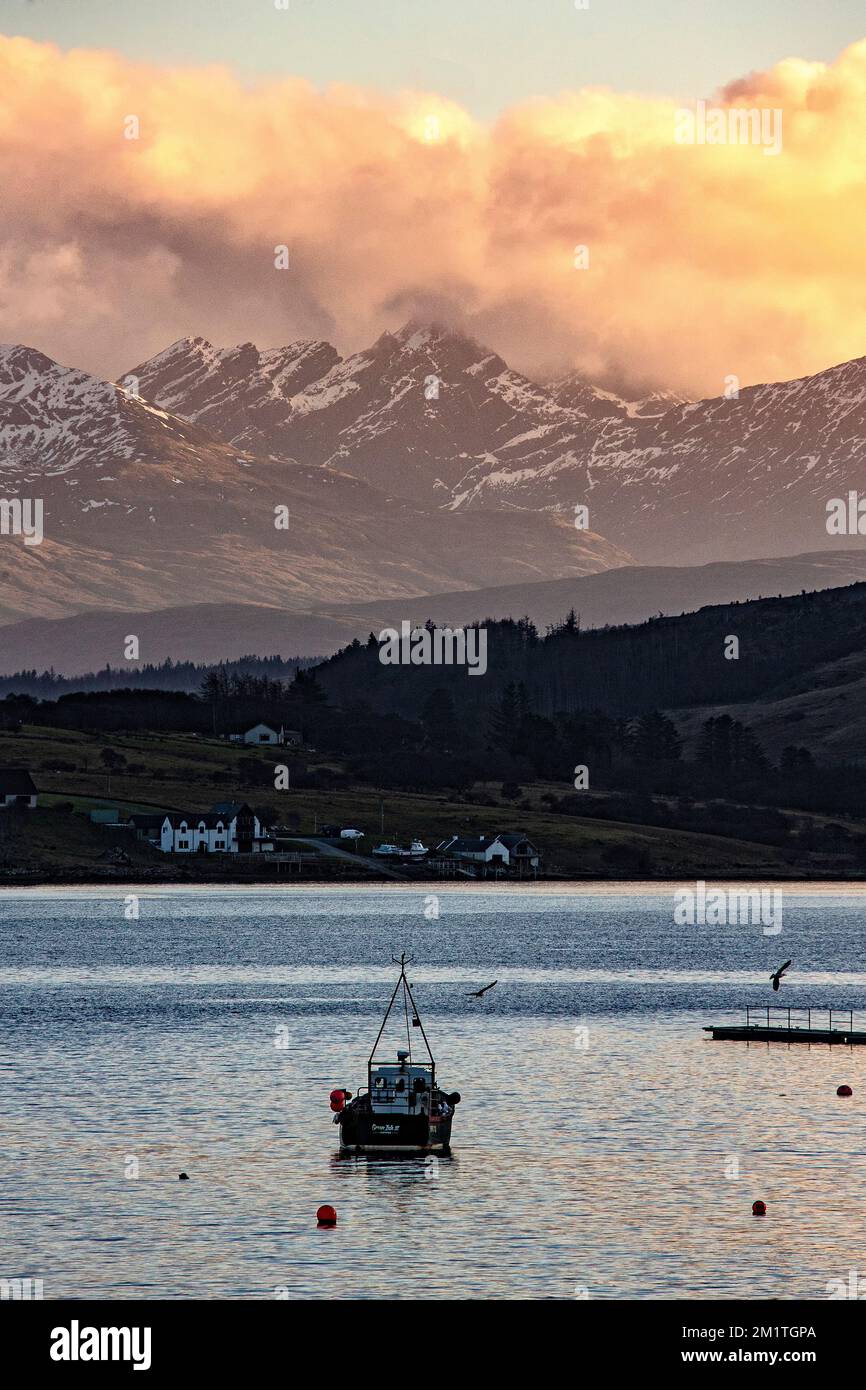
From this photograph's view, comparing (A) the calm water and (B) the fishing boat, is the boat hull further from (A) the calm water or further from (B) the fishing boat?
(A) the calm water

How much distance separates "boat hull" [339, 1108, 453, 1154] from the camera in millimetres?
82812

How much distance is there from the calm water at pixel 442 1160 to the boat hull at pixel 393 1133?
1.10 m

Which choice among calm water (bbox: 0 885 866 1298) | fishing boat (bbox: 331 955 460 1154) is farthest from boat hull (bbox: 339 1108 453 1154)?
calm water (bbox: 0 885 866 1298)

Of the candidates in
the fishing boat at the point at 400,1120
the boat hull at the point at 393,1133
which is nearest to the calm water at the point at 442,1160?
the boat hull at the point at 393,1133

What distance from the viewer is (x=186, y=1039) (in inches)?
4724

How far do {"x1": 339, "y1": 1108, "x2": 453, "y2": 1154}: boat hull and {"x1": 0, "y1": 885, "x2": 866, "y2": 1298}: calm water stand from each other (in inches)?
43.2

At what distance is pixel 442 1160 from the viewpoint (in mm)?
81375

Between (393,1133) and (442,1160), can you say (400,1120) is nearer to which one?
(393,1133)

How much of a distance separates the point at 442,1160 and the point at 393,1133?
2.74 meters

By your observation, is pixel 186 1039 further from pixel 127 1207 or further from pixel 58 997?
pixel 127 1207

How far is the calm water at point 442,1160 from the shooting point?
63688mm

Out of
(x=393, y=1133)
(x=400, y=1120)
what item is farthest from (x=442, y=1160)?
(x=393, y=1133)

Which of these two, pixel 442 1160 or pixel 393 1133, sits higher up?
pixel 393 1133
